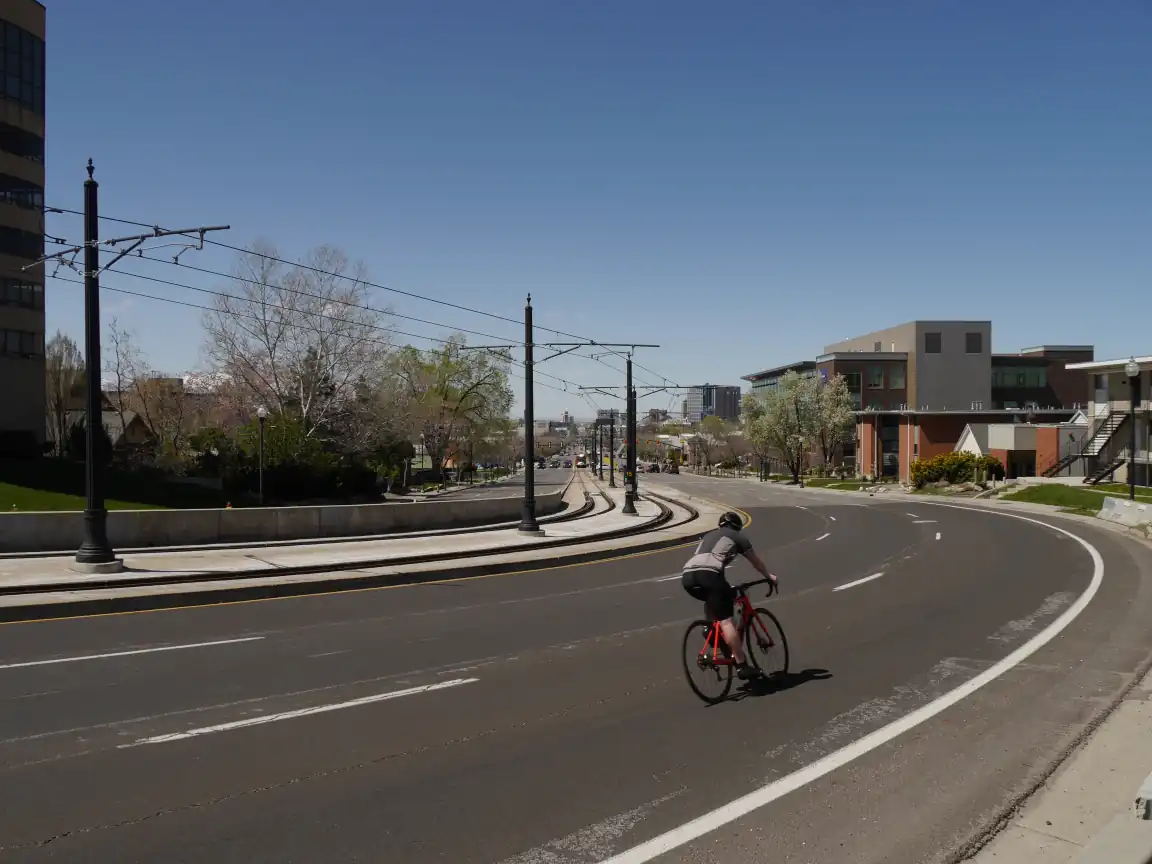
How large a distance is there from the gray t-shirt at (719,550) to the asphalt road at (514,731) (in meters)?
1.30

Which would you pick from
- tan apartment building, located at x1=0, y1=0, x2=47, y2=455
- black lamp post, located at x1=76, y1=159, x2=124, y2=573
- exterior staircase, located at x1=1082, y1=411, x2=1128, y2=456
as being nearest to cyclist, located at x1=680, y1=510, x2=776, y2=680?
black lamp post, located at x1=76, y1=159, x2=124, y2=573

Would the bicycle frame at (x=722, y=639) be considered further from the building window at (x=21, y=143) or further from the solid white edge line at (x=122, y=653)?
the building window at (x=21, y=143)

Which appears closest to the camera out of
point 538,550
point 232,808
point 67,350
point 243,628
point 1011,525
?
point 232,808

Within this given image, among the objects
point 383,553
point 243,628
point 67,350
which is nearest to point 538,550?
point 383,553

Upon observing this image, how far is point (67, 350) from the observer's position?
247ft

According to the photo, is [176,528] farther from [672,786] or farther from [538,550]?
[672,786]

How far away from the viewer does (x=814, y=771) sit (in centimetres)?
670

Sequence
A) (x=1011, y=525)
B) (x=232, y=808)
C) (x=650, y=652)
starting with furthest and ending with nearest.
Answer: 1. (x=1011, y=525)
2. (x=650, y=652)
3. (x=232, y=808)

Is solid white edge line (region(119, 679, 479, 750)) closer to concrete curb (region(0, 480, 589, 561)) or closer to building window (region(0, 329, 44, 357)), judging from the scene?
concrete curb (region(0, 480, 589, 561))

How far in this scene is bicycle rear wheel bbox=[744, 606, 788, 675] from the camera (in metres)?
8.95

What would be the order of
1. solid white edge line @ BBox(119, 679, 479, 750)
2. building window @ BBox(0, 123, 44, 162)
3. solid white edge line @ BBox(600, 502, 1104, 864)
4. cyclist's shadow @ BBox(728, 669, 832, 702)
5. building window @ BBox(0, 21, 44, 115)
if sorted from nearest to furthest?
solid white edge line @ BBox(600, 502, 1104, 864), solid white edge line @ BBox(119, 679, 479, 750), cyclist's shadow @ BBox(728, 669, 832, 702), building window @ BBox(0, 21, 44, 115), building window @ BBox(0, 123, 44, 162)

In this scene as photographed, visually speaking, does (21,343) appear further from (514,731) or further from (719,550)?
(719,550)

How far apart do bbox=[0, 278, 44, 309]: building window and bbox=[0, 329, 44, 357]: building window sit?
121cm

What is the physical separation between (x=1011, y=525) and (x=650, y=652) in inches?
Answer: 1042
